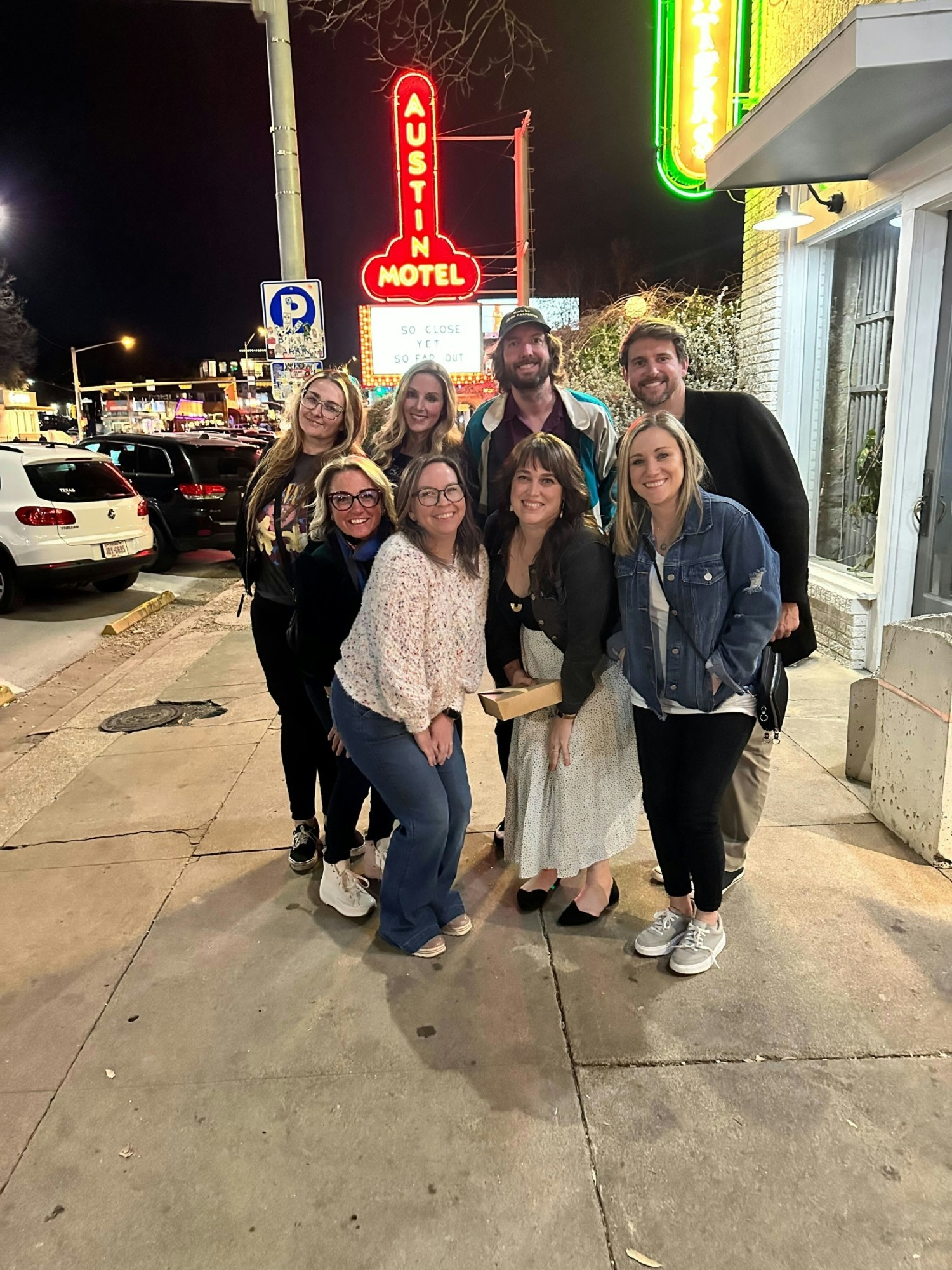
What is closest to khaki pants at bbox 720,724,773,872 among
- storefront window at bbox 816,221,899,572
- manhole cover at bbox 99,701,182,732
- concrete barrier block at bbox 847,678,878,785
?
concrete barrier block at bbox 847,678,878,785

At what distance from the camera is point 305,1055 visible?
96.3 inches

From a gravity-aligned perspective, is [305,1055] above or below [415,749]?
below

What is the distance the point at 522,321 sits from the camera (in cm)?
319

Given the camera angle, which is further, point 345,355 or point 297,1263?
point 345,355

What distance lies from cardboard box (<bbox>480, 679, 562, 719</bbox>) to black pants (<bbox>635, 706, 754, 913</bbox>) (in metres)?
0.30

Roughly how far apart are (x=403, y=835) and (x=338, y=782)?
46 centimetres

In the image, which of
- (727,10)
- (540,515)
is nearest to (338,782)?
(540,515)

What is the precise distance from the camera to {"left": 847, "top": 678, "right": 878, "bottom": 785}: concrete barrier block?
402 cm

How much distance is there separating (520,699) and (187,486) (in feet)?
32.8

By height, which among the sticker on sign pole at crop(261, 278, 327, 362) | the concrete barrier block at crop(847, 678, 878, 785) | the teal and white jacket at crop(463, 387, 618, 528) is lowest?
the concrete barrier block at crop(847, 678, 878, 785)

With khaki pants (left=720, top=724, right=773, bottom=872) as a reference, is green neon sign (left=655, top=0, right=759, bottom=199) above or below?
above

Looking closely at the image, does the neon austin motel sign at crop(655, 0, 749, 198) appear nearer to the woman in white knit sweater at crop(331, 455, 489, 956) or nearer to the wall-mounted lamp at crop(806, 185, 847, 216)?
the wall-mounted lamp at crop(806, 185, 847, 216)

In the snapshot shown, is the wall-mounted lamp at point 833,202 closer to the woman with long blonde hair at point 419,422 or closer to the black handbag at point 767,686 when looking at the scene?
the woman with long blonde hair at point 419,422

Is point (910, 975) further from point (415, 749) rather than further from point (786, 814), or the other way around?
point (415, 749)
